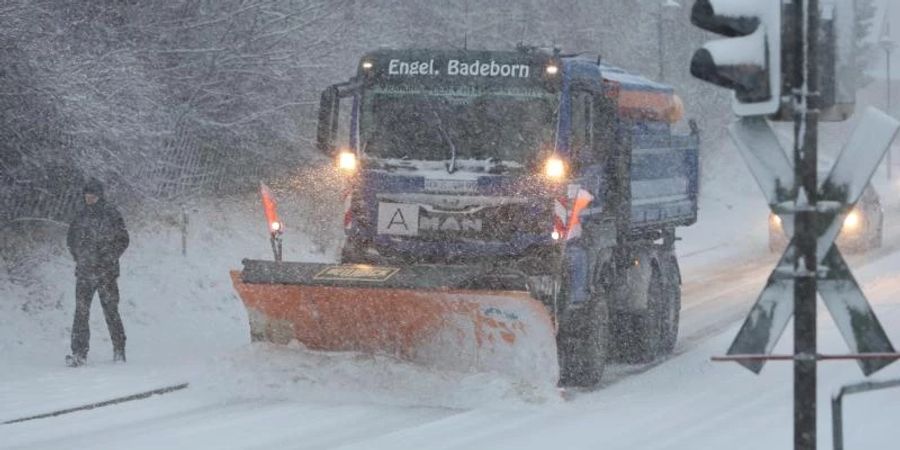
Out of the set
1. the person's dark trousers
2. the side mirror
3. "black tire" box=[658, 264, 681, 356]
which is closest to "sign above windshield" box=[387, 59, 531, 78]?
the side mirror

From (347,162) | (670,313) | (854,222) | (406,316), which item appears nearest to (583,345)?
(406,316)

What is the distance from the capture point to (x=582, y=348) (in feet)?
41.0

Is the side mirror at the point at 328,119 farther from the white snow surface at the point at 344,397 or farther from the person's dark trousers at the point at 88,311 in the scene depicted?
the person's dark trousers at the point at 88,311

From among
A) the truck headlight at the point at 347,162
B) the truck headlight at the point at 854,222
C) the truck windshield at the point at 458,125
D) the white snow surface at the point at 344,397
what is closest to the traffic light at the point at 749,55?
the white snow surface at the point at 344,397

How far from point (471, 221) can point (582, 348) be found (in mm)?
1403

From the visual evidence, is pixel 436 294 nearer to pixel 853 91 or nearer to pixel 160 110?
pixel 853 91

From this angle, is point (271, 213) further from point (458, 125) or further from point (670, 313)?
point (670, 313)

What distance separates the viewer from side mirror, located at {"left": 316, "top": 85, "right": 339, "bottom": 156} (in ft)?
41.9

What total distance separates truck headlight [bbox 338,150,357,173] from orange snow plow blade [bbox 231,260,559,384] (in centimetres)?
102

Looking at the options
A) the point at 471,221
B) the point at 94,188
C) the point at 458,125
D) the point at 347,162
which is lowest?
the point at 471,221

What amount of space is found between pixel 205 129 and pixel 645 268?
9.59m

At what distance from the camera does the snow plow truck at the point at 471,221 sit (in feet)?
37.6

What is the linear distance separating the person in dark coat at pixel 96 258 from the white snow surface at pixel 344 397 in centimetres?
36

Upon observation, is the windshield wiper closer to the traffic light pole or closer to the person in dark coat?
the person in dark coat
